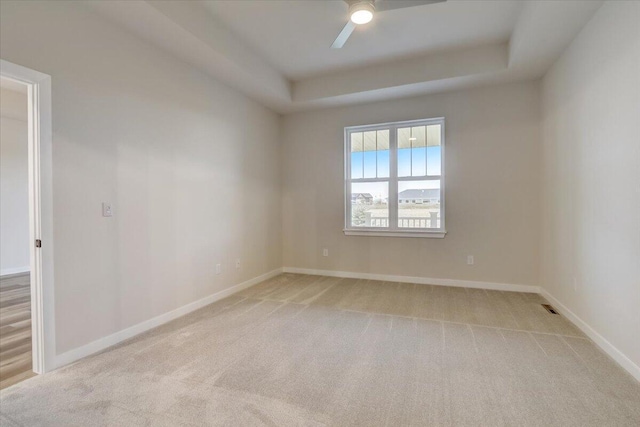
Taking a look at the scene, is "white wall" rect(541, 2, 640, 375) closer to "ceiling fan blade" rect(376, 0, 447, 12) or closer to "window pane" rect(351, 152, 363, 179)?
"ceiling fan blade" rect(376, 0, 447, 12)

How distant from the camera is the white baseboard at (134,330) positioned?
229 cm

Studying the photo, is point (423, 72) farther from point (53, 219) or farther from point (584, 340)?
point (53, 219)

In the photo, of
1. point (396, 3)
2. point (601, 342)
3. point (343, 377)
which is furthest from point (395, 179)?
point (343, 377)

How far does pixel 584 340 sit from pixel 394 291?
1.99 m

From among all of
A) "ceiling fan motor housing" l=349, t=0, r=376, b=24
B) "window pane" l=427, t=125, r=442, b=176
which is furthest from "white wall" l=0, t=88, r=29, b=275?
"window pane" l=427, t=125, r=442, b=176

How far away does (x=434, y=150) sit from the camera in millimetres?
4508

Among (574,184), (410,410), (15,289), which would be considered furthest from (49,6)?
(574,184)

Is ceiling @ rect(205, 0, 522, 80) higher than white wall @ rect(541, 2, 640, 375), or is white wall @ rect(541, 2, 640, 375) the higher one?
ceiling @ rect(205, 0, 522, 80)

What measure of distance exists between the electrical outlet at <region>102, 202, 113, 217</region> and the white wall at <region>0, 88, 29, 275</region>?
438 centimetres

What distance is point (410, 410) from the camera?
1728mm

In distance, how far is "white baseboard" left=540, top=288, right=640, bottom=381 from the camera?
81.0 inches

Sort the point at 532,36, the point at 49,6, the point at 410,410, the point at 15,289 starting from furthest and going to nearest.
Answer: the point at 15,289, the point at 532,36, the point at 49,6, the point at 410,410

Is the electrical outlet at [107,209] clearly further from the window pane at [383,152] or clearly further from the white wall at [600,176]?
the white wall at [600,176]

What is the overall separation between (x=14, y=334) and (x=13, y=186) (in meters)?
3.98
